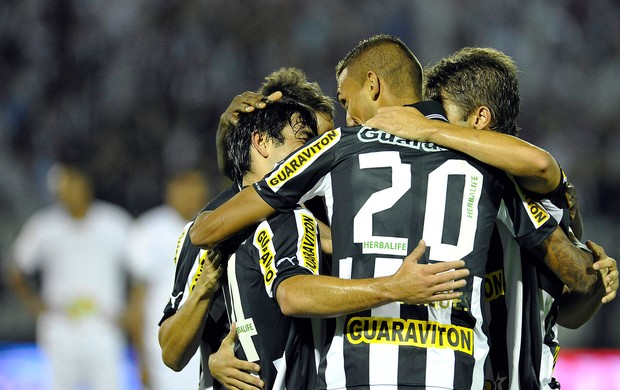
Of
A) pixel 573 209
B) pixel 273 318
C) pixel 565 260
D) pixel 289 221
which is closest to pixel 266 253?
pixel 289 221

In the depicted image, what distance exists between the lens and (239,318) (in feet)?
10.9

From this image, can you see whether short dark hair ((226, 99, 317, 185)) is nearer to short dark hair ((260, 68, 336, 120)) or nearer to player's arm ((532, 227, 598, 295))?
short dark hair ((260, 68, 336, 120))

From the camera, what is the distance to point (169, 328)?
3.54 metres

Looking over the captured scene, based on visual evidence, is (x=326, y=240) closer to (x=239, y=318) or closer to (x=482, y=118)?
(x=239, y=318)

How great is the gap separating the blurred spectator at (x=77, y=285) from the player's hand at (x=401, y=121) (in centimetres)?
614

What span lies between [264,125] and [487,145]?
86 cm

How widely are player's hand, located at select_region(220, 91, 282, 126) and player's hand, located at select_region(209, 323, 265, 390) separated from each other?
0.82 m

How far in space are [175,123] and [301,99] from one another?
822 cm

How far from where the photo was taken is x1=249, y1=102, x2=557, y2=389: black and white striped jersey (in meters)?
2.97

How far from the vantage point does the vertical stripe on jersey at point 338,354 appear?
9.89 ft

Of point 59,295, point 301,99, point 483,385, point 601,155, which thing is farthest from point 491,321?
point 601,155

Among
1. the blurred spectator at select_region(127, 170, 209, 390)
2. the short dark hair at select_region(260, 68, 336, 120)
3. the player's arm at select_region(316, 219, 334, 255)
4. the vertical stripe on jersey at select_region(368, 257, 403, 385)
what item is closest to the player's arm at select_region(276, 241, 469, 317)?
the vertical stripe on jersey at select_region(368, 257, 403, 385)

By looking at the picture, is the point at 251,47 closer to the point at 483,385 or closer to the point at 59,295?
the point at 59,295

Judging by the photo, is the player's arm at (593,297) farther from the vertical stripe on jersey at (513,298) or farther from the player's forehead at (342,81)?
the player's forehead at (342,81)
